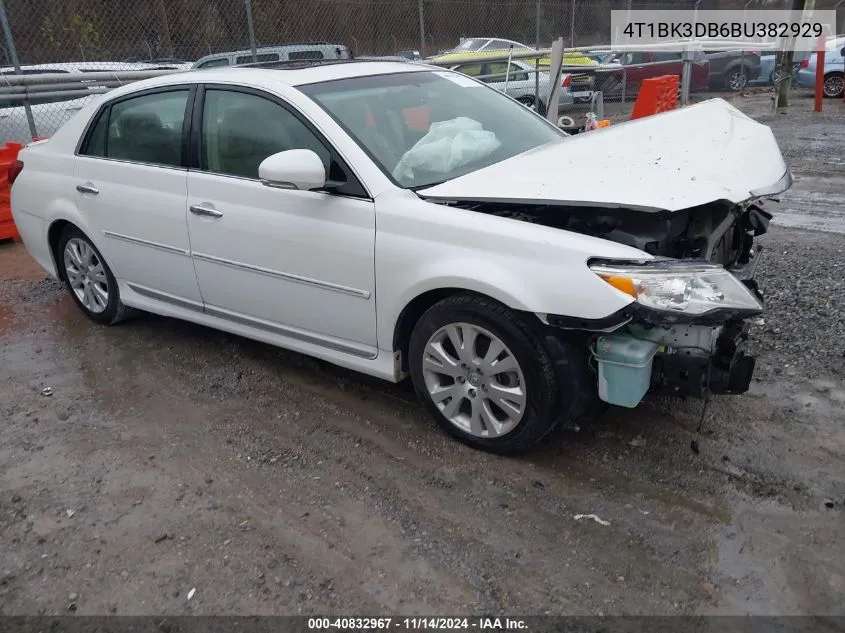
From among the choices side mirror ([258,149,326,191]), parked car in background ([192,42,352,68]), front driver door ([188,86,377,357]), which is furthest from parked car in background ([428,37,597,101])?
side mirror ([258,149,326,191])

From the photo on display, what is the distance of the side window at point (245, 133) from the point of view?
3.80 meters

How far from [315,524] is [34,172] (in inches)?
147

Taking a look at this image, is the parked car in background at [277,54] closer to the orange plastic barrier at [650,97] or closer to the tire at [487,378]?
the orange plastic barrier at [650,97]

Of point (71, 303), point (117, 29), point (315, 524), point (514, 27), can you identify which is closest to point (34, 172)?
point (71, 303)

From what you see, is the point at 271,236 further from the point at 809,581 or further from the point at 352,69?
the point at 809,581

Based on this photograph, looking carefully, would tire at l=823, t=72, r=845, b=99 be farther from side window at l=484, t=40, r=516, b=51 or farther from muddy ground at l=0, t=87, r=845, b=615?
muddy ground at l=0, t=87, r=845, b=615

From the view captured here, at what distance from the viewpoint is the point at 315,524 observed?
9.93 ft

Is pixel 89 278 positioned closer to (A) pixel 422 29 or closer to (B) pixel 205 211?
(B) pixel 205 211

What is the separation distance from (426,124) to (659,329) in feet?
5.64

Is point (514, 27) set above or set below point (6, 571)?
above

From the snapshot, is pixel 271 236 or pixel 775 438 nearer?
pixel 775 438

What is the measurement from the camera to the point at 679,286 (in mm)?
2854

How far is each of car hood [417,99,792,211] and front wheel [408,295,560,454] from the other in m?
0.54

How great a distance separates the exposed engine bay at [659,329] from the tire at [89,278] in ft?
9.46
